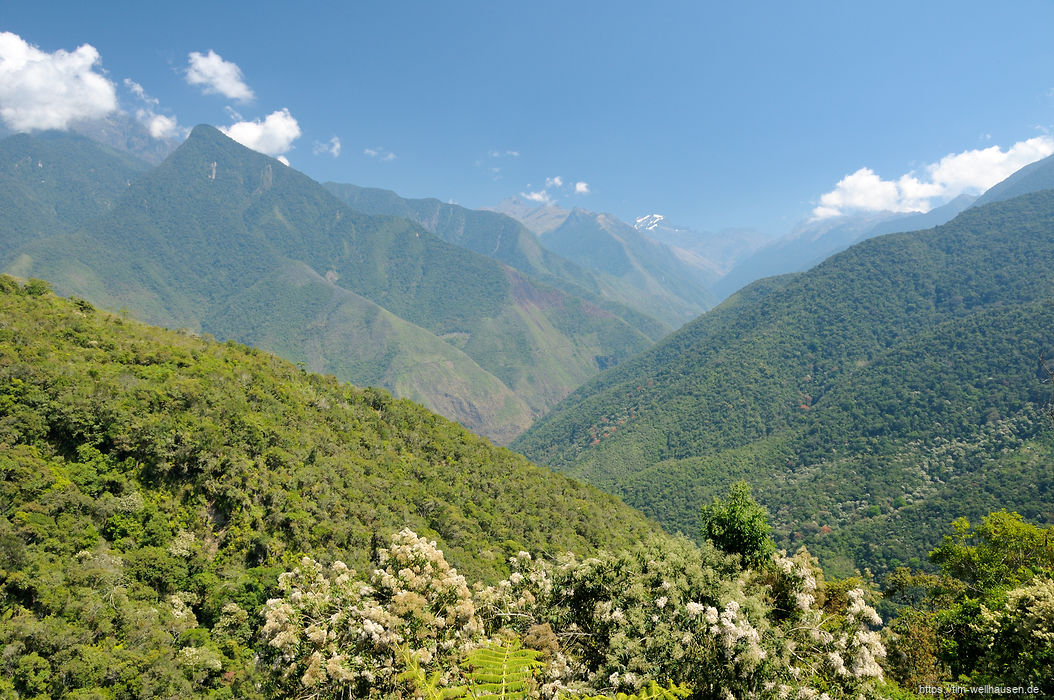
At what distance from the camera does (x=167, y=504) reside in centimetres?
3619

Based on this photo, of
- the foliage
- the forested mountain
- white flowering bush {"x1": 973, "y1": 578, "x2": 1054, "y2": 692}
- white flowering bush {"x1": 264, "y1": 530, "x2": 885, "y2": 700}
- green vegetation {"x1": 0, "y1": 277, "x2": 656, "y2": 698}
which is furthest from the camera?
the forested mountain

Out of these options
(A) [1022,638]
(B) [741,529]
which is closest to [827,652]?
(A) [1022,638]

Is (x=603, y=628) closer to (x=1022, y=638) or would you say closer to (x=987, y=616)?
(x=987, y=616)

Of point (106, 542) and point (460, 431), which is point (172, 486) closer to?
point (106, 542)

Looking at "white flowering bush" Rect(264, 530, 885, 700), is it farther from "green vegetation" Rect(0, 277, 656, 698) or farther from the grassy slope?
the grassy slope

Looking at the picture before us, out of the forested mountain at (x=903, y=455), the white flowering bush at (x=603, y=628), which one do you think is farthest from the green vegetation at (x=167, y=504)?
the forested mountain at (x=903, y=455)

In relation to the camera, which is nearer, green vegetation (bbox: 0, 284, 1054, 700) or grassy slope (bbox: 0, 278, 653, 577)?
green vegetation (bbox: 0, 284, 1054, 700)

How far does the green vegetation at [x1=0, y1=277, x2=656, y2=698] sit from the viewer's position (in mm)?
25547

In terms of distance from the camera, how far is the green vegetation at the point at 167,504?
25.5 metres

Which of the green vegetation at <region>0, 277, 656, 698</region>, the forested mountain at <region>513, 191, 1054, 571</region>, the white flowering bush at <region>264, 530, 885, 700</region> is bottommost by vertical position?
the forested mountain at <region>513, 191, 1054, 571</region>

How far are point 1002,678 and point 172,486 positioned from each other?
4839cm

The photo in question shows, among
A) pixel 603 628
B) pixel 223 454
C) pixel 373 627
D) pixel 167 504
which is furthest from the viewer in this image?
pixel 223 454

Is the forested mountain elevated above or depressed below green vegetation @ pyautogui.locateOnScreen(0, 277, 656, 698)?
below

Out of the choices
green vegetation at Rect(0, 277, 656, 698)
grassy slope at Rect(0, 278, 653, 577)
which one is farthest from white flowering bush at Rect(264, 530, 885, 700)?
grassy slope at Rect(0, 278, 653, 577)
